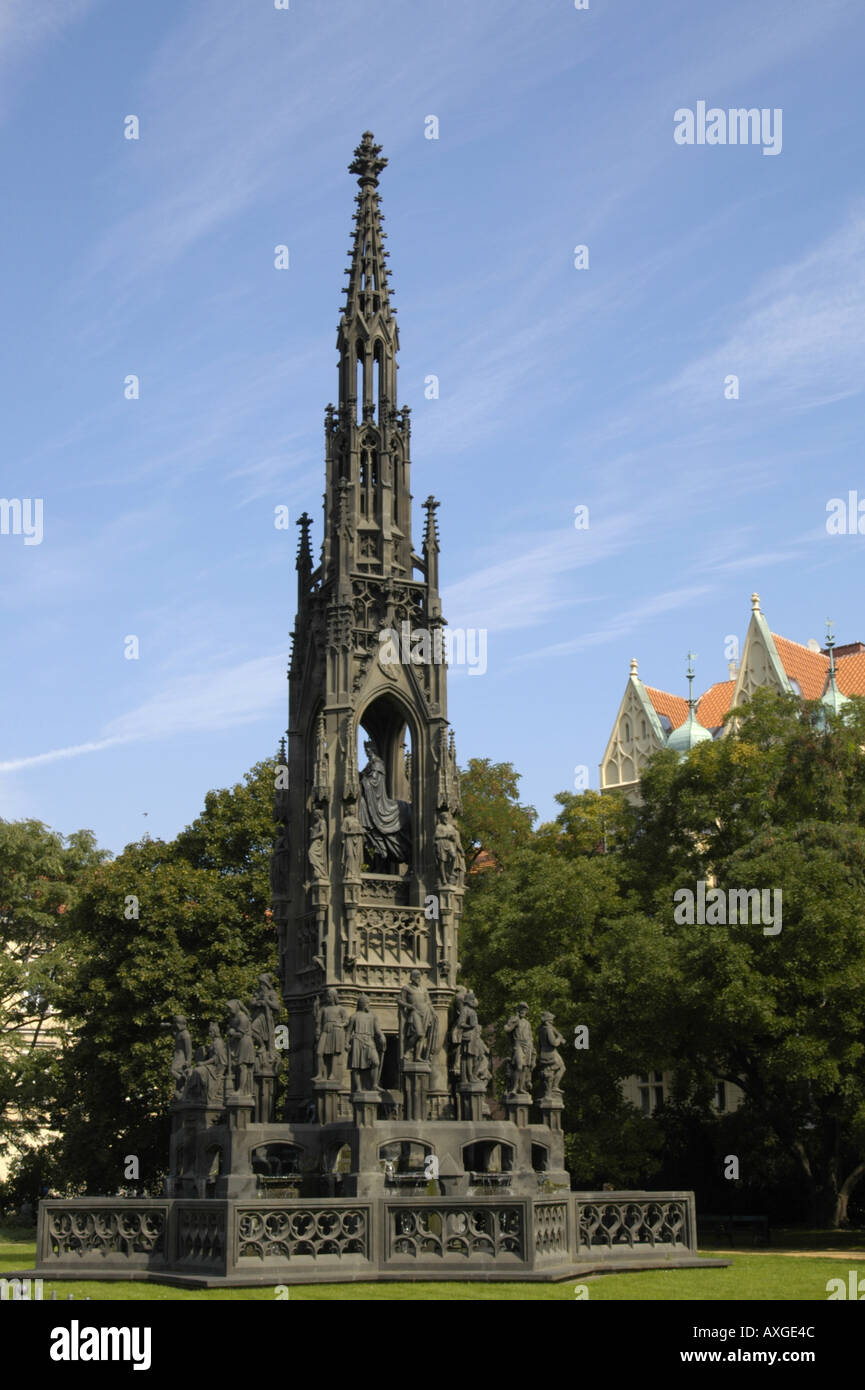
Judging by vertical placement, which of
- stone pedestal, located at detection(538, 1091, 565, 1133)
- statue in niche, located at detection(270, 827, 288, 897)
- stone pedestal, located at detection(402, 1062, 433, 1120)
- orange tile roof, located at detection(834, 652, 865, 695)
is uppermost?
orange tile roof, located at detection(834, 652, 865, 695)

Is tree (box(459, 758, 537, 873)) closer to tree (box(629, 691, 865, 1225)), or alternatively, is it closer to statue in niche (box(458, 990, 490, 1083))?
tree (box(629, 691, 865, 1225))

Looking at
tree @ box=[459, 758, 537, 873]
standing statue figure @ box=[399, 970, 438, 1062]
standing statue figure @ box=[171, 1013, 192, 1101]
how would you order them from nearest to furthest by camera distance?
standing statue figure @ box=[399, 970, 438, 1062], standing statue figure @ box=[171, 1013, 192, 1101], tree @ box=[459, 758, 537, 873]

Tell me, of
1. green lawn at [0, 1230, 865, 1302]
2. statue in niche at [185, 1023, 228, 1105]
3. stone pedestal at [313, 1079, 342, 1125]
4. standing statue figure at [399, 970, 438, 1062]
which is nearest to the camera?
green lawn at [0, 1230, 865, 1302]

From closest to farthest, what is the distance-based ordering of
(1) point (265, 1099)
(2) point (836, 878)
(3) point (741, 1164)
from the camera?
(1) point (265, 1099) → (2) point (836, 878) → (3) point (741, 1164)

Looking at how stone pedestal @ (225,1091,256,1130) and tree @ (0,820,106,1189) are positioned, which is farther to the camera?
tree @ (0,820,106,1189)

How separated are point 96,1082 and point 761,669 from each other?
5061cm

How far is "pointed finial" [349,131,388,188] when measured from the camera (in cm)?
2683

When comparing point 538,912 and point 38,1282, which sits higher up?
point 538,912

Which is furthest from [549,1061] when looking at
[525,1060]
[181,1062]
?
[181,1062]

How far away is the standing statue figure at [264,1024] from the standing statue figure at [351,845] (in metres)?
2.00

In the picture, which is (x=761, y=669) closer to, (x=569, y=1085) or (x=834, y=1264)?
(x=569, y=1085)

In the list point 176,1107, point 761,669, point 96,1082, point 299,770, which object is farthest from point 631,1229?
point 761,669

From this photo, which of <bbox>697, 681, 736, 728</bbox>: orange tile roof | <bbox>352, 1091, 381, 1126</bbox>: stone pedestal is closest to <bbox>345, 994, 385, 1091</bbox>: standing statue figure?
<bbox>352, 1091, 381, 1126</bbox>: stone pedestal

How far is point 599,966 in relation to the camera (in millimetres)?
40656
